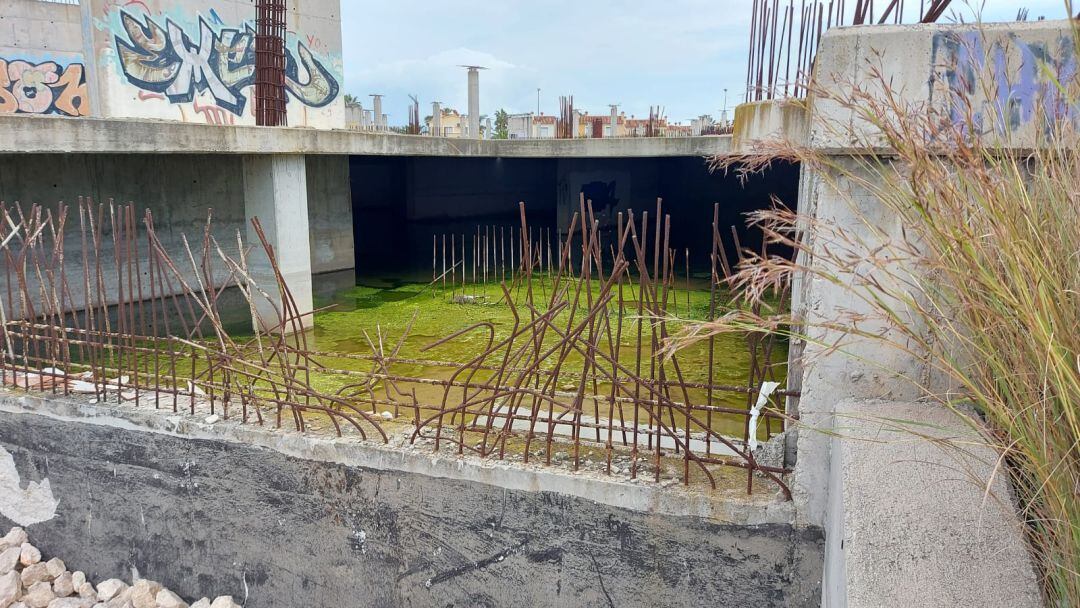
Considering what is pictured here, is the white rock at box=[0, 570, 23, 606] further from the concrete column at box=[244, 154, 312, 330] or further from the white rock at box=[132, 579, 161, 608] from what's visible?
the concrete column at box=[244, 154, 312, 330]

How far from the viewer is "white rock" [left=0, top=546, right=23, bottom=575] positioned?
356 centimetres

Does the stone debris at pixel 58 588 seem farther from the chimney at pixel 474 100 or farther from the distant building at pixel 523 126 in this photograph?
the distant building at pixel 523 126

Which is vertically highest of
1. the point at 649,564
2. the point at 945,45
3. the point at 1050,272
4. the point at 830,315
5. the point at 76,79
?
the point at 76,79

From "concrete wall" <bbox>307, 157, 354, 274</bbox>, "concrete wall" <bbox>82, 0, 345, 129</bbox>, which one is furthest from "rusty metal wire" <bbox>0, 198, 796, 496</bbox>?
"concrete wall" <bbox>307, 157, 354, 274</bbox>

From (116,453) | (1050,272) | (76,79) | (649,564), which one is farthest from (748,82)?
(76,79)

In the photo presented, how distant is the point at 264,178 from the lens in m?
7.58

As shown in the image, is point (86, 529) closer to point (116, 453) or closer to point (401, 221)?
point (116, 453)

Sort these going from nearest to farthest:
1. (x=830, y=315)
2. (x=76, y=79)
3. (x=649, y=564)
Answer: (x=830, y=315)
(x=649, y=564)
(x=76, y=79)

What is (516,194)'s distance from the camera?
17.0 metres

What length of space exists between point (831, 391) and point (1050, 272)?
1040 mm

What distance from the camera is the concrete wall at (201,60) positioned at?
938 centimetres

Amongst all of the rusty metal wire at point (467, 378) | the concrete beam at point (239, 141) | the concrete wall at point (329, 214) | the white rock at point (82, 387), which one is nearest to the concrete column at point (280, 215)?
the concrete beam at point (239, 141)

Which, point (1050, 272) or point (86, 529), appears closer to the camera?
point (1050, 272)

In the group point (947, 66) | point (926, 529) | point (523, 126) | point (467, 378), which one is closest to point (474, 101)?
point (523, 126)
